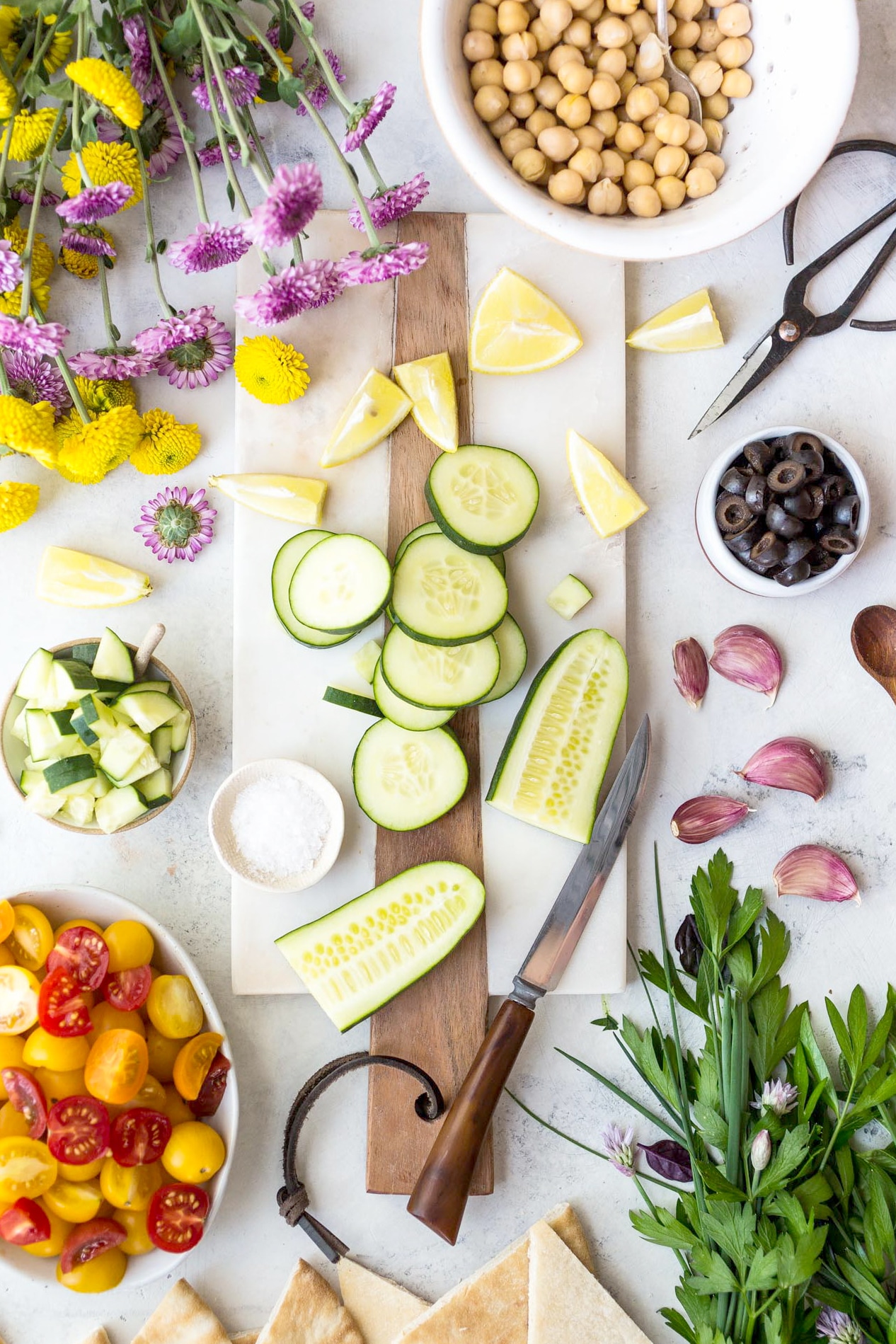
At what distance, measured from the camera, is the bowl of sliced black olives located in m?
1.70

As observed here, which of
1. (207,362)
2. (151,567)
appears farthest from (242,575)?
(207,362)

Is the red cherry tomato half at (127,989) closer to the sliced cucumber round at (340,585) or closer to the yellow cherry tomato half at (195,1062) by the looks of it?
the yellow cherry tomato half at (195,1062)

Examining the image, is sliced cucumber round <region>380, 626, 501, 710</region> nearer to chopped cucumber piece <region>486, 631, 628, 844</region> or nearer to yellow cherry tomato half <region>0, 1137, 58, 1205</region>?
chopped cucumber piece <region>486, 631, 628, 844</region>

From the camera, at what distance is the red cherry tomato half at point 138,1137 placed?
1627 mm

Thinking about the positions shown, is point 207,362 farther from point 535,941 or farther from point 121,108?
point 535,941

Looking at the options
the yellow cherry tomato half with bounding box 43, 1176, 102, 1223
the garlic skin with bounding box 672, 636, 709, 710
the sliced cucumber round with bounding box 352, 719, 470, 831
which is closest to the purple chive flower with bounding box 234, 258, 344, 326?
the sliced cucumber round with bounding box 352, 719, 470, 831

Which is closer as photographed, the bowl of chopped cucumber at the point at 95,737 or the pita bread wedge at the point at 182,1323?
the bowl of chopped cucumber at the point at 95,737

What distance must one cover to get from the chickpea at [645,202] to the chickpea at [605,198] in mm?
22

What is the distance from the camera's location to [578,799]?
5.90 feet

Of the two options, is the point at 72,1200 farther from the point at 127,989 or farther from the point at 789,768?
the point at 789,768

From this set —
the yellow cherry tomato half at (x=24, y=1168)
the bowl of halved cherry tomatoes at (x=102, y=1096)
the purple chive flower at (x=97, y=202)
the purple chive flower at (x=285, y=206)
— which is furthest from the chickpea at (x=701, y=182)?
the yellow cherry tomato half at (x=24, y=1168)

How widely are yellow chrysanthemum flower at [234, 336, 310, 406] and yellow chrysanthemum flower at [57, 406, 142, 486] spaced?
210mm

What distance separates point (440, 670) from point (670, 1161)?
3.32 feet

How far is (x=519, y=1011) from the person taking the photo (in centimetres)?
174
